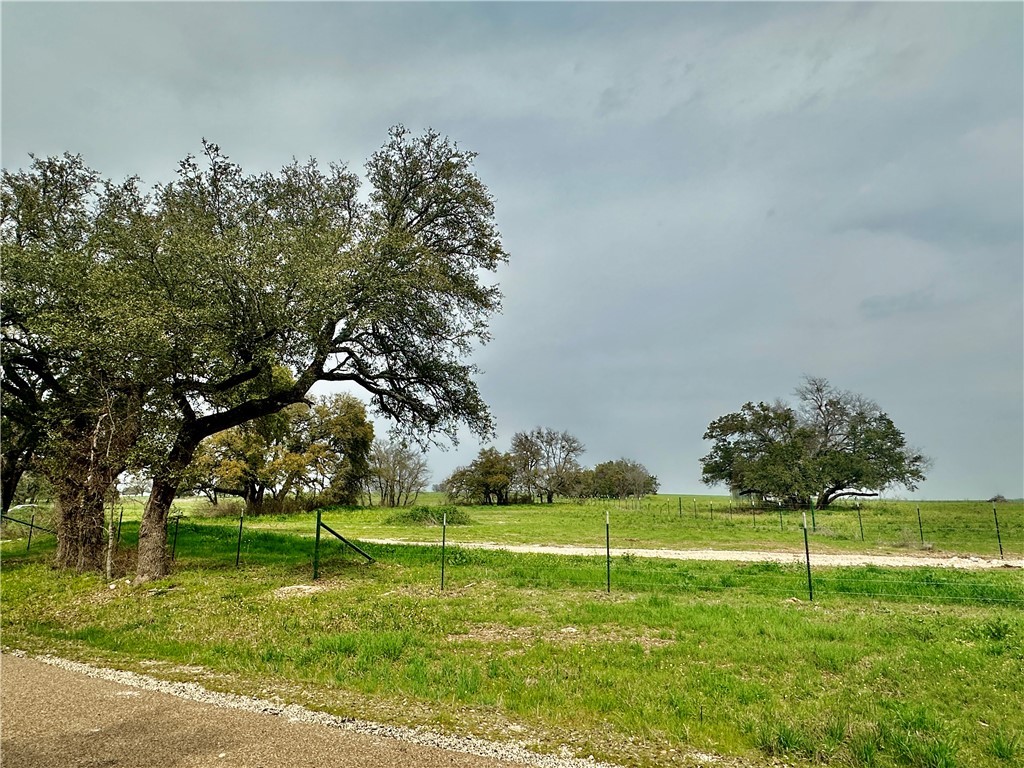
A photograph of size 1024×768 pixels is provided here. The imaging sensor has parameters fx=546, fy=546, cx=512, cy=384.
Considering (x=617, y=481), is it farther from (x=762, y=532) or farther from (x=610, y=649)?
(x=610, y=649)

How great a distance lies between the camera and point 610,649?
28.1 feet

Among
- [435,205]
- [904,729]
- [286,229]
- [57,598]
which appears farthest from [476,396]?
[904,729]

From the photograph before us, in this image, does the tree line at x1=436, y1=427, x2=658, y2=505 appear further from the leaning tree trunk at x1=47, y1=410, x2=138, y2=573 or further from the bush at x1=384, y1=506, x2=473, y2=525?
the leaning tree trunk at x1=47, y1=410, x2=138, y2=573

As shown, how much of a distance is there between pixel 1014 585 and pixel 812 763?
12.3m

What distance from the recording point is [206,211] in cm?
1761

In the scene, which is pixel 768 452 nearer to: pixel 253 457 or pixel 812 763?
pixel 253 457

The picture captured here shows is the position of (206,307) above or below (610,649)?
above

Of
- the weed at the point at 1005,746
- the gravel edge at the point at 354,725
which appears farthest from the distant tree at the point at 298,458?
the weed at the point at 1005,746

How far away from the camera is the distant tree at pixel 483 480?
7269cm

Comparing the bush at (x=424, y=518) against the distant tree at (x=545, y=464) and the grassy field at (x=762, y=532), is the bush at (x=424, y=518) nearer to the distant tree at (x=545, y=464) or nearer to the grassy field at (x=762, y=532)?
the grassy field at (x=762, y=532)

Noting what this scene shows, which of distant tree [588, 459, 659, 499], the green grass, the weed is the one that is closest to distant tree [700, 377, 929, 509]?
the green grass

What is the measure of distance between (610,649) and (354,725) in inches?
167

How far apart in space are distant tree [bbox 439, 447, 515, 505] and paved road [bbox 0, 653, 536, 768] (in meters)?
66.4

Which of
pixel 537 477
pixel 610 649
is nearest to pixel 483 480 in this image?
pixel 537 477
